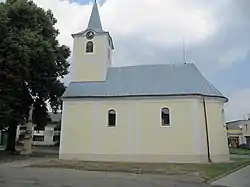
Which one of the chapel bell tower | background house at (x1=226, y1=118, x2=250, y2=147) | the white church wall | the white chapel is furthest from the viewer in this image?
background house at (x1=226, y1=118, x2=250, y2=147)

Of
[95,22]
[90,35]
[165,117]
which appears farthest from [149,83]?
[95,22]

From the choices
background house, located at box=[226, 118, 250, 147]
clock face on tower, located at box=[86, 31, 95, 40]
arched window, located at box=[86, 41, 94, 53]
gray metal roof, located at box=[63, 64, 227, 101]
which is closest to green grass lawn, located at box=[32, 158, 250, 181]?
gray metal roof, located at box=[63, 64, 227, 101]

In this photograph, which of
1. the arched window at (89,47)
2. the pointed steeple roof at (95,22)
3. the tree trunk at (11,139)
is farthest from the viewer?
the tree trunk at (11,139)

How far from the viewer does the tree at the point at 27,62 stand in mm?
24953

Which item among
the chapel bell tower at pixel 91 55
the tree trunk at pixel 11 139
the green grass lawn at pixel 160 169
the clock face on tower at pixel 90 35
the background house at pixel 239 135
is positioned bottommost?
the green grass lawn at pixel 160 169

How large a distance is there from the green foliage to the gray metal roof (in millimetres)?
2526

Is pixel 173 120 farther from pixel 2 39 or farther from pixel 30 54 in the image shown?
pixel 2 39

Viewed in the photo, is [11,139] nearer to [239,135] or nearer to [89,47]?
[89,47]

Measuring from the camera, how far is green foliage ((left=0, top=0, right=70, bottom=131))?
25.0m

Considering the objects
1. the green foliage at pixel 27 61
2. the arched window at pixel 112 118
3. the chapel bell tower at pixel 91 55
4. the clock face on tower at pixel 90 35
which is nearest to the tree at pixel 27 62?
the green foliage at pixel 27 61

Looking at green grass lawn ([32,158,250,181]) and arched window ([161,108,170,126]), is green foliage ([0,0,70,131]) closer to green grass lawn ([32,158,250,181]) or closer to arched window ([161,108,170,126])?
green grass lawn ([32,158,250,181])

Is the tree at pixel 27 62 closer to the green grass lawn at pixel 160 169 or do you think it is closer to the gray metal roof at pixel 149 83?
the gray metal roof at pixel 149 83

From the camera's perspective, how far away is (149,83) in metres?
30.2

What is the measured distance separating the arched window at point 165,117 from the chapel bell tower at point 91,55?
6823 millimetres
